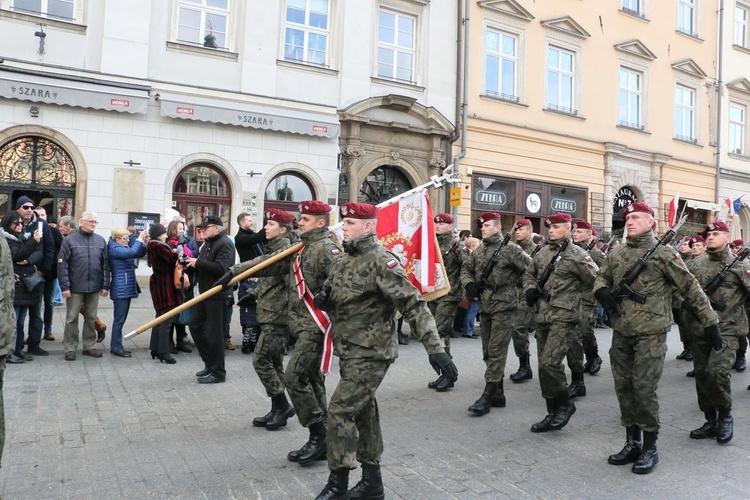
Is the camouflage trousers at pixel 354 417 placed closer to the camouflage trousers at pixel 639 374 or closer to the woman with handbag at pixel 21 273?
the camouflage trousers at pixel 639 374

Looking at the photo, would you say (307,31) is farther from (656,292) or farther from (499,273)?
(656,292)

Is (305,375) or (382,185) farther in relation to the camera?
(382,185)

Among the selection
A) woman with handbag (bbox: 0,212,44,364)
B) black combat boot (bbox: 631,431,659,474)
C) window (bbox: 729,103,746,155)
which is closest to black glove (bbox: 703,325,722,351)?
black combat boot (bbox: 631,431,659,474)

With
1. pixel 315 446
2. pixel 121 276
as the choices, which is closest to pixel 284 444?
pixel 315 446

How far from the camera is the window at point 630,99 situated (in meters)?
20.9

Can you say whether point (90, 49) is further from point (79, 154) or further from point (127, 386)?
point (127, 386)

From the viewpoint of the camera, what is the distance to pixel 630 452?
14.8 ft

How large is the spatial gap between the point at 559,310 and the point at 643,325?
3.23 feet

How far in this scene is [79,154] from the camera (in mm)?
12570

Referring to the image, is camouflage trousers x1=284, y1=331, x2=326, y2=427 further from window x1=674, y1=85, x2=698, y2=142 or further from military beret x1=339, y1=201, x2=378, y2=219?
window x1=674, y1=85, x2=698, y2=142

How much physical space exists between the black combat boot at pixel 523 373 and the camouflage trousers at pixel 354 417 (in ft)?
12.8

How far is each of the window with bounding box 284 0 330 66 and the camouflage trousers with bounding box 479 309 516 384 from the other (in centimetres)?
1065

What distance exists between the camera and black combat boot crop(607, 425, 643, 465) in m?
4.50

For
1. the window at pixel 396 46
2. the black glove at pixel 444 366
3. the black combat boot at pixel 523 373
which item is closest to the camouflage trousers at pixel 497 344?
the black combat boot at pixel 523 373
